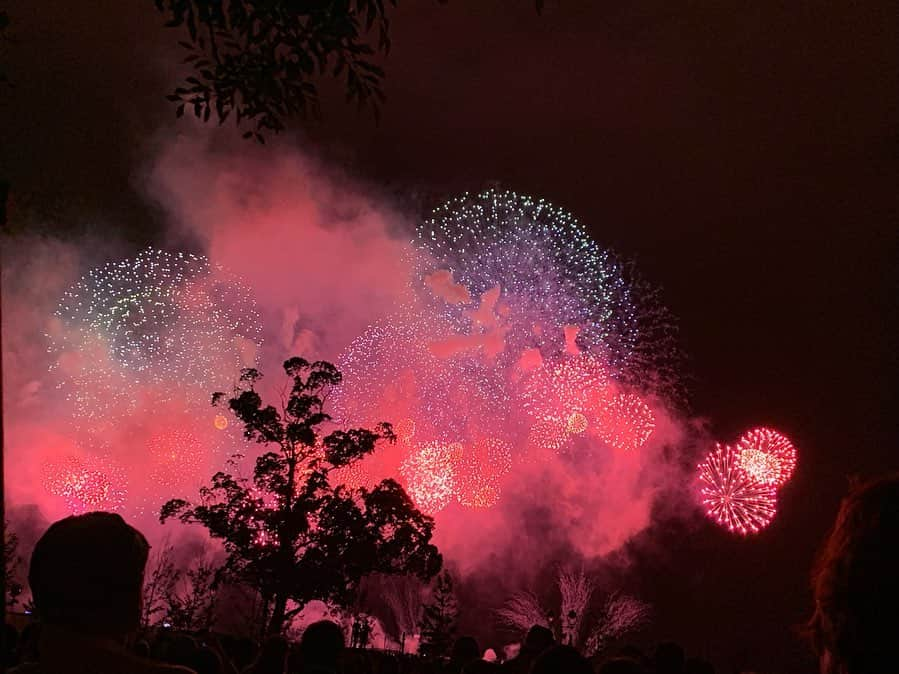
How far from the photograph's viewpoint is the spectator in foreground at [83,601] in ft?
8.70

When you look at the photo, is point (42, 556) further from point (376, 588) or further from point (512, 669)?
point (376, 588)

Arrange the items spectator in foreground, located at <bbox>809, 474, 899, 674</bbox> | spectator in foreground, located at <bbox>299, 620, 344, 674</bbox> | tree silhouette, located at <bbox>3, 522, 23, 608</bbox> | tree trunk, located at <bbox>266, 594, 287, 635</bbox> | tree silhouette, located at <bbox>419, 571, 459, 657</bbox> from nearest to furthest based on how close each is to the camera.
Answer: spectator in foreground, located at <bbox>809, 474, 899, 674</bbox>
spectator in foreground, located at <bbox>299, 620, 344, 674</bbox>
tree trunk, located at <bbox>266, 594, 287, 635</bbox>
tree silhouette, located at <bbox>3, 522, 23, 608</bbox>
tree silhouette, located at <bbox>419, 571, 459, 657</bbox>

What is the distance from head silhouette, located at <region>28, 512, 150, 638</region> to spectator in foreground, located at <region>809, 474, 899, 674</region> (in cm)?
207

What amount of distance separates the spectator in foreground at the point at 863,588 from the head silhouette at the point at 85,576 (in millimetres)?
2074

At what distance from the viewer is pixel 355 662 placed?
8.92m

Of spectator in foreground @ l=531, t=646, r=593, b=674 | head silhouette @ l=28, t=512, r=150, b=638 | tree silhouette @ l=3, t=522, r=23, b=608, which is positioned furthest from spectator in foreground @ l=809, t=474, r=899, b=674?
tree silhouette @ l=3, t=522, r=23, b=608

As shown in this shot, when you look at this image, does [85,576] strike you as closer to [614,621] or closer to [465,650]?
[465,650]

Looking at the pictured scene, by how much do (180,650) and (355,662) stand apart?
2973 mm

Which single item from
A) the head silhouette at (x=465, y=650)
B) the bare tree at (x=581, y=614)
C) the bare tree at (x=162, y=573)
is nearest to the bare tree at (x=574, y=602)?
the bare tree at (x=581, y=614)

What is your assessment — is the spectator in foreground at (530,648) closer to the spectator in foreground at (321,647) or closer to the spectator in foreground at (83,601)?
the spectator in foreground at (321,647)

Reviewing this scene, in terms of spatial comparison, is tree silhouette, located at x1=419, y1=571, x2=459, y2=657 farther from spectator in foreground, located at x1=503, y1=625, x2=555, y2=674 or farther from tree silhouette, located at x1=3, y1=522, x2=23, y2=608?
spectator in foreground, located at x1=503, y1=625, x2=555, y2=674

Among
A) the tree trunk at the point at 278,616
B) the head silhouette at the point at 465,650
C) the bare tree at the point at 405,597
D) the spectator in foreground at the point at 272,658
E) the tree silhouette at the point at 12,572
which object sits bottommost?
the spectator in foreground at the point at 272,658

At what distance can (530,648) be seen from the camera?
7742 millimetres

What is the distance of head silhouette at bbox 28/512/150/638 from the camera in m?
2.66
